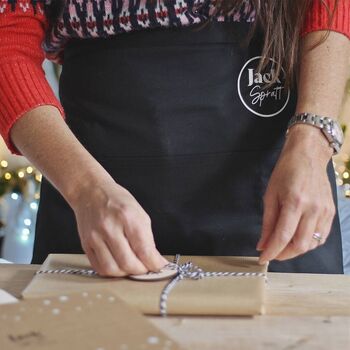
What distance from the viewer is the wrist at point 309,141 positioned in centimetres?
97

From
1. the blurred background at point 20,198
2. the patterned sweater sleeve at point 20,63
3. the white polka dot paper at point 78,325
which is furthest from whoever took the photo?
the blurred background at point 20,198

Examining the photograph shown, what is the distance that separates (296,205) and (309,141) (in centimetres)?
12

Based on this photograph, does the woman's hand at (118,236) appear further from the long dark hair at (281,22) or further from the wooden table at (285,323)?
the long dark hair at (281,22)

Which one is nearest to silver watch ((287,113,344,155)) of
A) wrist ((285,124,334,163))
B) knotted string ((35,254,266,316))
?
wrist ((285,124,334,163))

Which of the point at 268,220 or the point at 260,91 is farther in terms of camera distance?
the point at 260,91

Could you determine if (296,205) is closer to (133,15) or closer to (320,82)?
(320,82)

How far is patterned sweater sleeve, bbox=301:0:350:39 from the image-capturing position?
1065 mm

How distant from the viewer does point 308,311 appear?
79 cm

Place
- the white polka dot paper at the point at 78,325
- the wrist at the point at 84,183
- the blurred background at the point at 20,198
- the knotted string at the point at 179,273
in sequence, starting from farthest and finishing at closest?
the blurred background at the point at 20,198 → the wrist at the point at 84,183 → the knotted string at the point at 179,273 → the white polka dot paper at the point at 78,325

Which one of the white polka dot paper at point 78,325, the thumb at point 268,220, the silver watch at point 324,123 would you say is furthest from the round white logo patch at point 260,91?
the white polka dot paper at point 78,325

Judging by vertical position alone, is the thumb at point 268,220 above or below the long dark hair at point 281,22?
below

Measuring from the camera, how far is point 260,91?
1.12 m

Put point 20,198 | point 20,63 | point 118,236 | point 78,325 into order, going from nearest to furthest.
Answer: point 78,325 < point 118,236 < point 20,63 < point 20,198

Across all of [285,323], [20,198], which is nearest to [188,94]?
[285,323]
